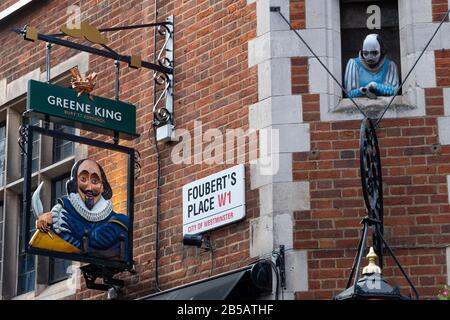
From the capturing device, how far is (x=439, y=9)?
15.0m

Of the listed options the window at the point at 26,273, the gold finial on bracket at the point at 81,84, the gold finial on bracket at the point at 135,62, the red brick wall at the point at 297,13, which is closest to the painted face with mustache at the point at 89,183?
the gold finial on bracket at the point at 81,84

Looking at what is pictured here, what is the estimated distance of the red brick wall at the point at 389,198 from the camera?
14156 mm

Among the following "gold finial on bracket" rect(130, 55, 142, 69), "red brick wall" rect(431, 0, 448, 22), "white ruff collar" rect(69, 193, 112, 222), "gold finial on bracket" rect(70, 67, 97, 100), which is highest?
"red brick wall" rect(431, 0, 448, 22)

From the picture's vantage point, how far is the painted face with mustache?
1576cm

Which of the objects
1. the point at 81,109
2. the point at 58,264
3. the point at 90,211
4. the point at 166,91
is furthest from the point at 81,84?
the point at 58,264

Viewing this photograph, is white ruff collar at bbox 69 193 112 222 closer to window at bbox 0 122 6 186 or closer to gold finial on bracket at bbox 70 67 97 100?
gold finial on bracket at bbox 70 67 97 100

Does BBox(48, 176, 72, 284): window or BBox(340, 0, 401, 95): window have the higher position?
BBox(340, 0, 401, 95): window

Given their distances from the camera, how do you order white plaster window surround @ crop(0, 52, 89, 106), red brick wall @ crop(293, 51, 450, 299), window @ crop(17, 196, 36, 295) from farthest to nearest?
1. window @ crop(17, 196, 36, 295)
2. white plaster window surround @ crop(0, 52, 89, 106)
3. red brick wall @ crop(293, 51, 450, 299)

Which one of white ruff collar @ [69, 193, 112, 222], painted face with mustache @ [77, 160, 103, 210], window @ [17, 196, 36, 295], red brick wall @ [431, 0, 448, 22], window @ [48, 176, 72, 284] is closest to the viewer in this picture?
red brick wall @ [431, 0, 448, 22]

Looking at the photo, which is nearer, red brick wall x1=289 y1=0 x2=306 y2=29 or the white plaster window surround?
red brick wall x1=289 y1=0 x2=306 y2=29

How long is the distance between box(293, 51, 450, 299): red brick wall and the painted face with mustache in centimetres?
243

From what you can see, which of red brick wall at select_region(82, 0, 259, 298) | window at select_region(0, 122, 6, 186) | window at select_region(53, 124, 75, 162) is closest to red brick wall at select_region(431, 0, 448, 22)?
red brick wall at select_region(82, 0, 259, 298)

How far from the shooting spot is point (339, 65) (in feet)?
49.4
